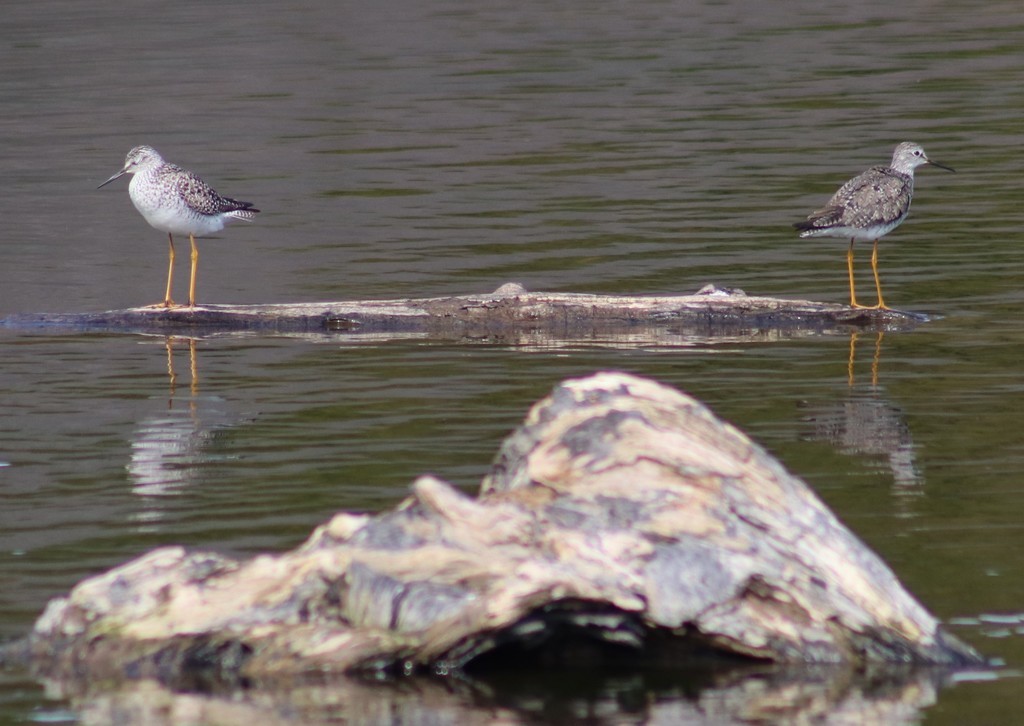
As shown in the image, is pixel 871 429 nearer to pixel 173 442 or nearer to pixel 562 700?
pixel 173 442

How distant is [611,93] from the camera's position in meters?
34.5

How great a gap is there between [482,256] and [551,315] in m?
4.65

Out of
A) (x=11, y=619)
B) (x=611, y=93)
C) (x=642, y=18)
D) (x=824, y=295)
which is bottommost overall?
(x=11, y=619)

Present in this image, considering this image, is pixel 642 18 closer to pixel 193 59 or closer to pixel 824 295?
pixel 193 59

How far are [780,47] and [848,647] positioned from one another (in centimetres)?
3505

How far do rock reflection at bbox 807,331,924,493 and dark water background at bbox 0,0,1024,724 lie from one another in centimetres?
3

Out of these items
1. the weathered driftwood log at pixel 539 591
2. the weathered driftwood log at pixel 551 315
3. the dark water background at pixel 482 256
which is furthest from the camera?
the weathered driftwood log at pixel 551 315

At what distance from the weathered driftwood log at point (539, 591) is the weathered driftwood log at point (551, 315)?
750 cm

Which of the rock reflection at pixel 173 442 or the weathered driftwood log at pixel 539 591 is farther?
the rock reflection at pixel 173 442

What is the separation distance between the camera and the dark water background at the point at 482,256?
33.3 ft

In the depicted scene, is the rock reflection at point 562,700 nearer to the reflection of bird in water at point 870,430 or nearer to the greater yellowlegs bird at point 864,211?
the reflection of bird in water at point 870,430

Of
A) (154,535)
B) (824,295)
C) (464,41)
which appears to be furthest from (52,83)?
Answer: (154,535)

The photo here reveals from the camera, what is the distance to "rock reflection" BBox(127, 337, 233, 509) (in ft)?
35.4

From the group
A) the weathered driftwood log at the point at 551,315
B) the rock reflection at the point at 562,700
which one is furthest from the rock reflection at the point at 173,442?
the rock reflection at the point at 562,700
